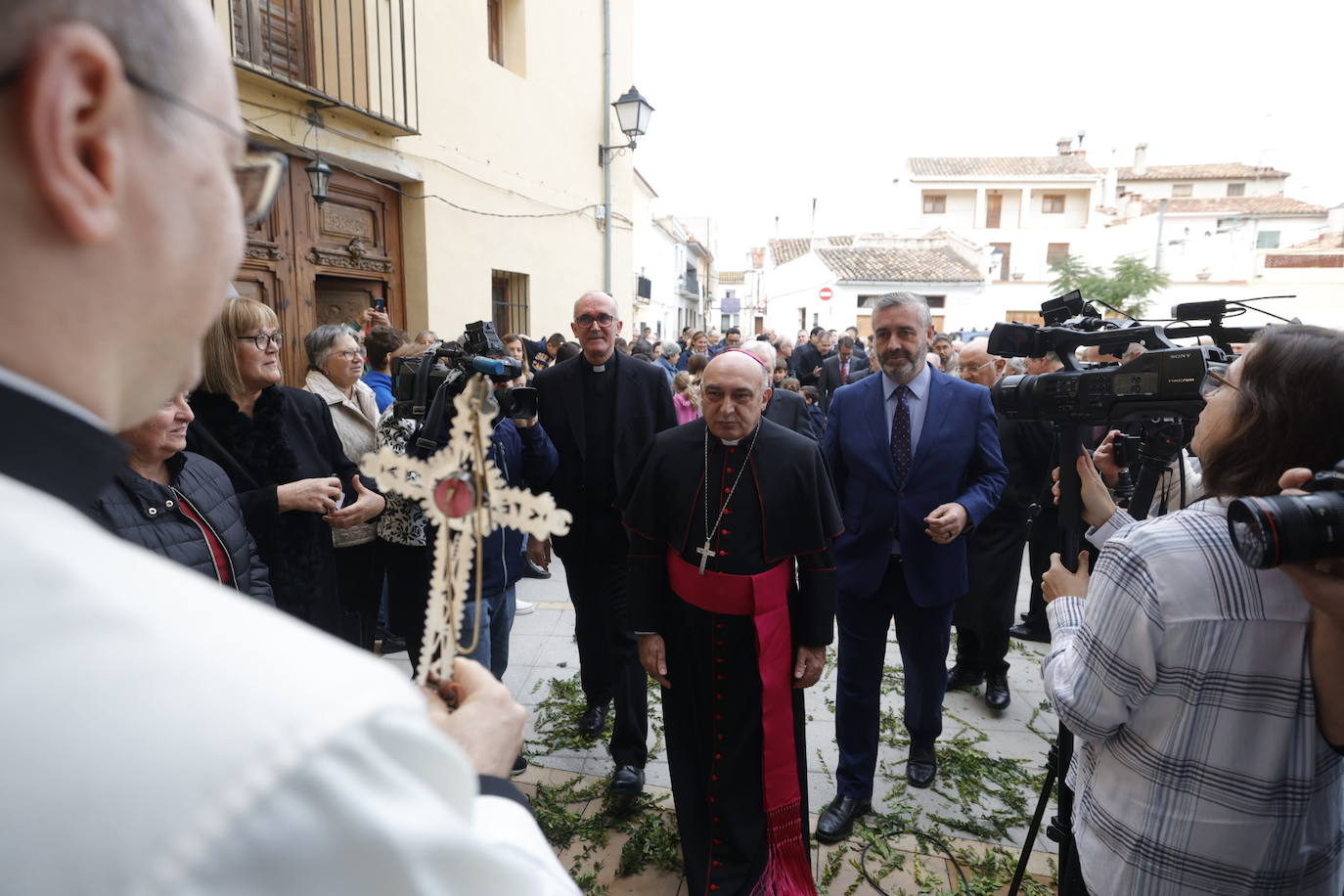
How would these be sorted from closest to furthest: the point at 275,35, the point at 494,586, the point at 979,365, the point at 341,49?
the point at 494,586 → the point at 979,365 → the point at 275,35 → the point at 341,49

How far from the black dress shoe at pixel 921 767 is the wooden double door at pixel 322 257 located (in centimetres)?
583

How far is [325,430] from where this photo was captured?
3068mm

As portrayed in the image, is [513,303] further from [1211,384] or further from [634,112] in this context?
[1211,384]

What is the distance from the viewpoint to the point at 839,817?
3.08m

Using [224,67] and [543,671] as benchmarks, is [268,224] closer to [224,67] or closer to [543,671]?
[543,671]

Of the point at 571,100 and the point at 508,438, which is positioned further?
the point at 571,100

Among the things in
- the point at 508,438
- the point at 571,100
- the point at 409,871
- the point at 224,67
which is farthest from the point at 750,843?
the point at 571,100

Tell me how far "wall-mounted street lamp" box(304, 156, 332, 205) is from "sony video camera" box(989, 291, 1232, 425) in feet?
18.6

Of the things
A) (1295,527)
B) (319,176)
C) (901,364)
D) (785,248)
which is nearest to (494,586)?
(901,364)

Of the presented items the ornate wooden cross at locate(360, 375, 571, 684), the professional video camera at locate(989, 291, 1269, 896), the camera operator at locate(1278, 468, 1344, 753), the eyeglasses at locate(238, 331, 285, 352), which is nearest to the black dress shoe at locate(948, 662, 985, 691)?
the professional video camera at locate(989, 291, 1269, 896)

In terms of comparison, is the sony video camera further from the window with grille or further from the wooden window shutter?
the window with grille

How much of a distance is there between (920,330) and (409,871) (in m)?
3.34

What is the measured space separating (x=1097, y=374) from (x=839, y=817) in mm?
2033

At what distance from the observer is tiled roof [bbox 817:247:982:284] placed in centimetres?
2923
